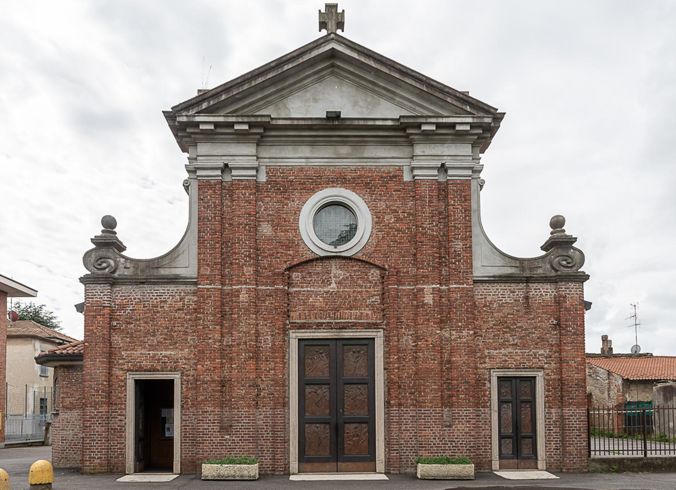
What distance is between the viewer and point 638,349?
49500 millimetres

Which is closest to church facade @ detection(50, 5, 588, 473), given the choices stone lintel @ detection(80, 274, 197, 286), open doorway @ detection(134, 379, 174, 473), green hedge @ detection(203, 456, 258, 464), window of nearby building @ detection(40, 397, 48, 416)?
stone lintel @ detection(80, 274, 197, 286)

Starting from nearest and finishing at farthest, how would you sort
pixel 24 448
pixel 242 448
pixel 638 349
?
pixel 242 448, pixel 24 448, pixel 638 349

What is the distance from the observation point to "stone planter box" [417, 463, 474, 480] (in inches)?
605

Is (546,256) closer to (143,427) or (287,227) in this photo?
(287,227)

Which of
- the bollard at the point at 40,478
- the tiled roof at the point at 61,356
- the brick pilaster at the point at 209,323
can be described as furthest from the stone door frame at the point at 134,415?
the bollard at the point at 40,478

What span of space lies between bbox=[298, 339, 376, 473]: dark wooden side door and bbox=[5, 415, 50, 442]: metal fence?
2257cm

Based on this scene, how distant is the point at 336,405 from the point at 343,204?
426 centimetres

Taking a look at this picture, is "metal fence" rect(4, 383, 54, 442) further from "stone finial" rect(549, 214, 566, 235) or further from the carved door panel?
"stone finial" rect(549, 214, 566, 235)

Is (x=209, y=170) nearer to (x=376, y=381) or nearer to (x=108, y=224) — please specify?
(x=108, y=224)

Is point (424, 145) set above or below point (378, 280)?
above

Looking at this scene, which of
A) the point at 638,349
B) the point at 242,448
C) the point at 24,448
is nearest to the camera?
the point at 242,448

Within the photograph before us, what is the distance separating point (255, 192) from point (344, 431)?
535 centimetres

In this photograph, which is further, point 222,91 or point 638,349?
point 638,349

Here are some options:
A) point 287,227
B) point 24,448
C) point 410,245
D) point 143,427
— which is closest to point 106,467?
point 143,427
